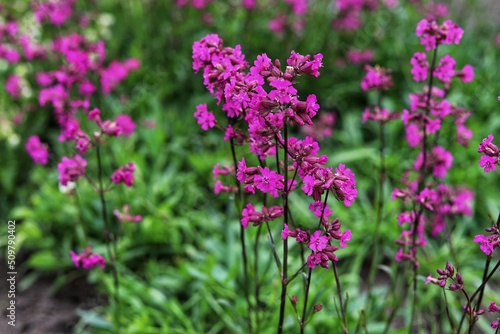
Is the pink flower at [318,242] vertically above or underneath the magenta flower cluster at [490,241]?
underneath

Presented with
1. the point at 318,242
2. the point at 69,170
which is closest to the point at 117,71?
the point at 69,170

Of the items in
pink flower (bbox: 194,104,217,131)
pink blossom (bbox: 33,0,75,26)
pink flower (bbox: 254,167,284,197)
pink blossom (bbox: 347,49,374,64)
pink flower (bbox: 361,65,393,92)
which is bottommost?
pink flower (bbox: 254,167,284,197)

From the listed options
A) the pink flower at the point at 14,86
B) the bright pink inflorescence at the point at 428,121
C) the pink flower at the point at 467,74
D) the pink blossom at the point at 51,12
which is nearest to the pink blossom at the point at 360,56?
the pink blossom at the point at 51,12

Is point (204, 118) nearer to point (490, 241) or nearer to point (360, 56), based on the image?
point (490, 241)

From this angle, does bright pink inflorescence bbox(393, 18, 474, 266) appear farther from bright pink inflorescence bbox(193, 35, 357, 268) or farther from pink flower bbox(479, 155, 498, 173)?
bright pink inflorescence bbox(193, 35, 357, 268)

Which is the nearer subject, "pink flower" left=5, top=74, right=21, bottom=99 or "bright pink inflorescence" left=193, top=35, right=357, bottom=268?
"bright pink inflorescence" left=193, top=35, right=357, bottom=268

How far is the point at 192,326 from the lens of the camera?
10.9 ft

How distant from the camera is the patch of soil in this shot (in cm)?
360

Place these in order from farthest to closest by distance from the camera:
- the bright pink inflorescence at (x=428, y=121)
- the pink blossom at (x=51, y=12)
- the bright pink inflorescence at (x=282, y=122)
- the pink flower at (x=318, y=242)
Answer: the pink blossom at (x=51, y=12) < the bright pink inflorescence at (x=428, y=121) < the pink flower at (x=318, y=242) < the bright pink inflorescence at (x=282, y=122)

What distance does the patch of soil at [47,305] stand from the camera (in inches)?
142

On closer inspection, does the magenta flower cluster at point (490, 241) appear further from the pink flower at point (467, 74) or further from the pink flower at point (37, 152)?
the pink flower at point (37, 152)

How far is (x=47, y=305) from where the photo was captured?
12.5ft

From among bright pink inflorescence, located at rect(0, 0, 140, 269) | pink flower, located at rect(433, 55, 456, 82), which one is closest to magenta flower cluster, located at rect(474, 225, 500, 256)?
pink flower, located at rect(433, 55, 456, 82)

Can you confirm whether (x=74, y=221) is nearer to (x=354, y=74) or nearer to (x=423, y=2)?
(x=354, y=74)
